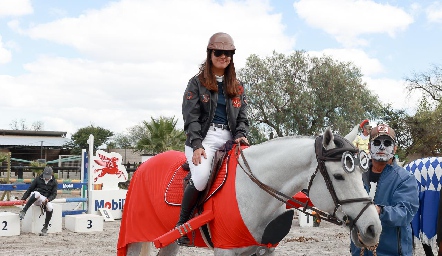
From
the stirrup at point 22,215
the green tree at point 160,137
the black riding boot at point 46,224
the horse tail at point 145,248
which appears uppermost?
the green tree at point 160,137

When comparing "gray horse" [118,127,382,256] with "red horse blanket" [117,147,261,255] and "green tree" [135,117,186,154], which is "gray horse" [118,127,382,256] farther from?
"green tree" [135,117,186,154]

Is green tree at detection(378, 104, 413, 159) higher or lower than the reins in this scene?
higher

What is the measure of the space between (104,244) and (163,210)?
5.94 metres

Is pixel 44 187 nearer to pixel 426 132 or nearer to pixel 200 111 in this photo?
pixel 200 111

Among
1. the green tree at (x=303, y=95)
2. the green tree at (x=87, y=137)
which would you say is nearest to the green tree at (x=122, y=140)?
the green tree at (x=87, y=137)

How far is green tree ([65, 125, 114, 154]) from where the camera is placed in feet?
167

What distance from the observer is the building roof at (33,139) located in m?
45.9

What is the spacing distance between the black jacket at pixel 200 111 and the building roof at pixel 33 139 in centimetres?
3797

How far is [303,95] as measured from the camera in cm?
3172

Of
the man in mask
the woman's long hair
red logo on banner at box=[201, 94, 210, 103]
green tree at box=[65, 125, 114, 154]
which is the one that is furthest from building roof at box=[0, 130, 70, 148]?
the man in mask

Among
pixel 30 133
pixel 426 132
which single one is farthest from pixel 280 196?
pixel 30 133

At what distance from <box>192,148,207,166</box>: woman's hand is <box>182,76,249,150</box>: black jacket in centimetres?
3

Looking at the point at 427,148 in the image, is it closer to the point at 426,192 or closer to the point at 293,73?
the point at 293,73

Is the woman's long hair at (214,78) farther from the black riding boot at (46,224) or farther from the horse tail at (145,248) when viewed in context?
the black riding boot at (46,224)
